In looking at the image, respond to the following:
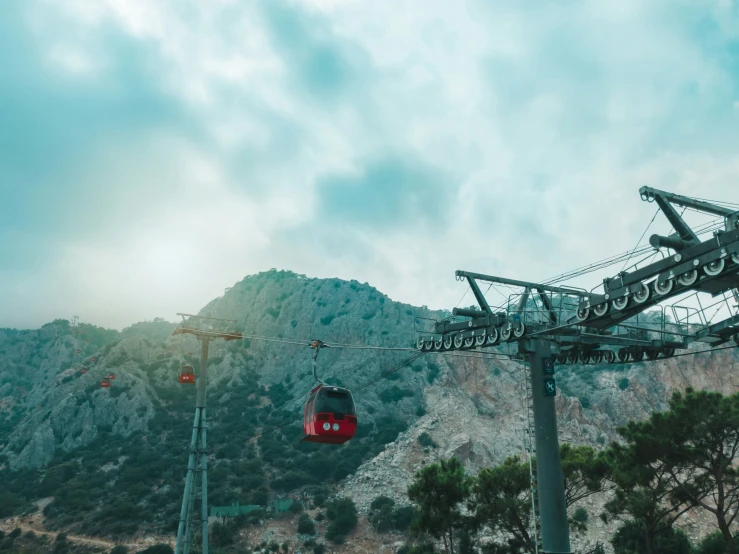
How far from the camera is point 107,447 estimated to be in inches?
2899

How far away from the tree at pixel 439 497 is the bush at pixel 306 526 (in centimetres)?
2190

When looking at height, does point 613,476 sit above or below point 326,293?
below

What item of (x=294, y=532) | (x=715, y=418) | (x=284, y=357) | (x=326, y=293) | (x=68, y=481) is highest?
(x=326, y=293)

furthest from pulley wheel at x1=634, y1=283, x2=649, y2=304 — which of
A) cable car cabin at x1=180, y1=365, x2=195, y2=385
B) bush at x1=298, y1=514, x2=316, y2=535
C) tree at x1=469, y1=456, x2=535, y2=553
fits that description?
bush at x1=298, y1=514, x2=316, y2=535

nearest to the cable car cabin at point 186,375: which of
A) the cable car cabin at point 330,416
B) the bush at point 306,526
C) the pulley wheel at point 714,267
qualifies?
the cable car cabin at point 330,416

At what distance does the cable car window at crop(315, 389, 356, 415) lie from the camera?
21.2 metres

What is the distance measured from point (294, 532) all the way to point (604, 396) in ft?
180

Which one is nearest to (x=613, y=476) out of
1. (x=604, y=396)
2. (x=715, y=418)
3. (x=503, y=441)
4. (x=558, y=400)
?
(x=715, y=418)

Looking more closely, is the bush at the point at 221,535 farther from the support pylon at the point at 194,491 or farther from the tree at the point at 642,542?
the tree at the point at 642,542

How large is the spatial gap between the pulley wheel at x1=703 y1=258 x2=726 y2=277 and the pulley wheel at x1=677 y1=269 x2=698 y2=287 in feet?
1.28

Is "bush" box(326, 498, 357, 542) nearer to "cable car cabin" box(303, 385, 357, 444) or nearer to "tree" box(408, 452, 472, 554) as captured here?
"tree" box(408, 452, 472, 554)

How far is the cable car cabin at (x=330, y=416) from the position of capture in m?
20.9

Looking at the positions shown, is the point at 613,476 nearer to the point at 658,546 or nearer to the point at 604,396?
the point at 658,546

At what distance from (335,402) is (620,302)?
12171 mm
